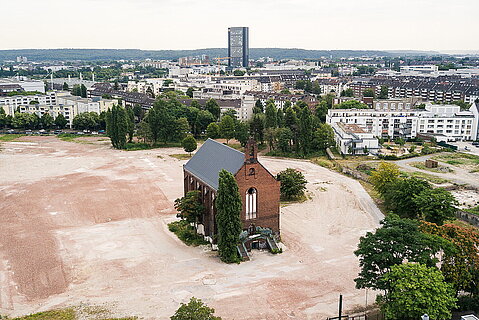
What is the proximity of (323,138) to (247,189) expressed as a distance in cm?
4178

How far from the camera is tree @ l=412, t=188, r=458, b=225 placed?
35.7 m

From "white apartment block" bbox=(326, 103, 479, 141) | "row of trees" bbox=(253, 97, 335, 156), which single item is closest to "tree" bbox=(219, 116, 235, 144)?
"row of trees" bbox=(253, 97, 335, 156)

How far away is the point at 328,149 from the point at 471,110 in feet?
103

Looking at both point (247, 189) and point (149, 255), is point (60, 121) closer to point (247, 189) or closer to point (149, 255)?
point (149, 255)

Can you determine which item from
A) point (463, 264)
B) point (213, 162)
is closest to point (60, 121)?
point (213, 162)

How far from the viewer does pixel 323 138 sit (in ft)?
238

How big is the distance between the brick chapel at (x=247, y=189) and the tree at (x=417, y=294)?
13260 millimetres

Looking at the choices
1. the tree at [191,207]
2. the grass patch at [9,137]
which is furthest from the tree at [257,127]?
the grass patch at [9,137]

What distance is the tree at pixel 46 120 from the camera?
318 feet

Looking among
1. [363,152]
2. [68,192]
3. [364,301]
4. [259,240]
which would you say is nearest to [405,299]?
[364,301]

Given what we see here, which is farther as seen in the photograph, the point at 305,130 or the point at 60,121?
the point at 60,121

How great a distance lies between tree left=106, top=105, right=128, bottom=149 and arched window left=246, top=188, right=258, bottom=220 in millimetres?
49028

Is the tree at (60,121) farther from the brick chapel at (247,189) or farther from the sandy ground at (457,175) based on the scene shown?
the brick chapel at (247,189)

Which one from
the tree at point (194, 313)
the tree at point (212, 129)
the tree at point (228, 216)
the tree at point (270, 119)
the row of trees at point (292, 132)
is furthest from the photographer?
the tree at point (212, 129)
